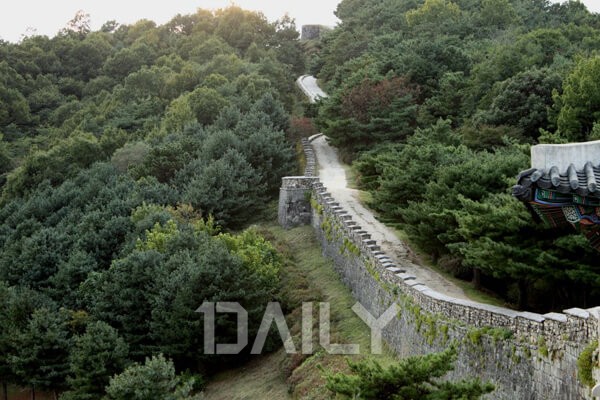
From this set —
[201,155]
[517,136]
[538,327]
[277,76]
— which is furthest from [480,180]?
[277,76]

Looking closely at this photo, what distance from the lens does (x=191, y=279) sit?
28.9 meters

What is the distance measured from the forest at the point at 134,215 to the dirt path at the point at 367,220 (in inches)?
97.5

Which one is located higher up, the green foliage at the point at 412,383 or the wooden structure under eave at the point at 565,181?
the wooden structure under eave at the point at 565,181

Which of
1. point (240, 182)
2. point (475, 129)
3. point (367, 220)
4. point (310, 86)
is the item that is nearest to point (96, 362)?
point (367, 220)

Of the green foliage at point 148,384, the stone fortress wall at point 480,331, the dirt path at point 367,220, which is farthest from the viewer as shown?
the dirt path at point 367,220

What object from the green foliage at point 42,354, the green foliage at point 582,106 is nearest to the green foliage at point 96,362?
the green foliage at point 42,354

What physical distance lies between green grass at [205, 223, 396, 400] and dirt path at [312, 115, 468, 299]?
2.10 meters

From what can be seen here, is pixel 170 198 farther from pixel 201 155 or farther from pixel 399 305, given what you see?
pixel 399 305

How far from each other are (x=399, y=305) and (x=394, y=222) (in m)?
8.08

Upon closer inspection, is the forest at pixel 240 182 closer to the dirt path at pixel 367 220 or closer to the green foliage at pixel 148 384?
the green foliage at pixel 148 384

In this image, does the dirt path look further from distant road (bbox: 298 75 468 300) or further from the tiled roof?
the tiled roof

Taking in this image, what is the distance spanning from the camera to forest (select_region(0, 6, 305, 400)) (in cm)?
2856

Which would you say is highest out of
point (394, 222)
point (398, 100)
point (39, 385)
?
point (398, 100)

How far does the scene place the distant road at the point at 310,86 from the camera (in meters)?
69.8
